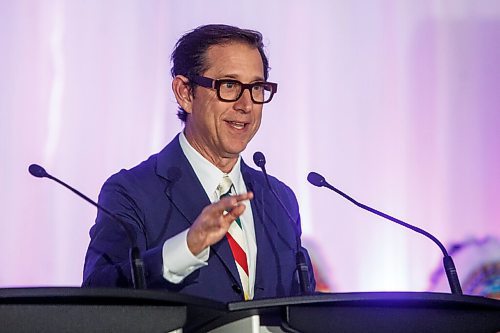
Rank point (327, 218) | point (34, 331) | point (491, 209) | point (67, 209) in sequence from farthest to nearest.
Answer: point (491, 209) < point (327, 218) < point (67, 209) < point (34, 331)

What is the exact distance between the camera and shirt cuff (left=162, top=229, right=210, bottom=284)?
6.68 ft

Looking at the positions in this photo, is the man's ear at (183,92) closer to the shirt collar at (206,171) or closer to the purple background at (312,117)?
the shirt collar at (206,171)

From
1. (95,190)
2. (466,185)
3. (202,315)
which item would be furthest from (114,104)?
(202,315)

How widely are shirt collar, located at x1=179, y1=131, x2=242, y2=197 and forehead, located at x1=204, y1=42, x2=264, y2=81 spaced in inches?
8.7

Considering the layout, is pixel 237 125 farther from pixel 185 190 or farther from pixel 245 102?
pixel 185 190

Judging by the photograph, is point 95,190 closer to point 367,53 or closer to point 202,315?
point 367,53

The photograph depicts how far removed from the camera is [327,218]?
342cm

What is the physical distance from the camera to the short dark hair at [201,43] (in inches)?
112

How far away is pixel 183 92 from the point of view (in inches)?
114

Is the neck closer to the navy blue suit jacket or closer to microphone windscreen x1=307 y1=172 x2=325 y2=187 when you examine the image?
the navy blue suit jacket

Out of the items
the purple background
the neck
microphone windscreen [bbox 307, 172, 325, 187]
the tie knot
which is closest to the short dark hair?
the neck

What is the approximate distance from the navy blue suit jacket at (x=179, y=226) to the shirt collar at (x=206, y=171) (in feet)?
0.10

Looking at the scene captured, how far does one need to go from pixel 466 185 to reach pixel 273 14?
940 millimetres

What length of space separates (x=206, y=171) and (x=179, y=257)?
2.38 feet
